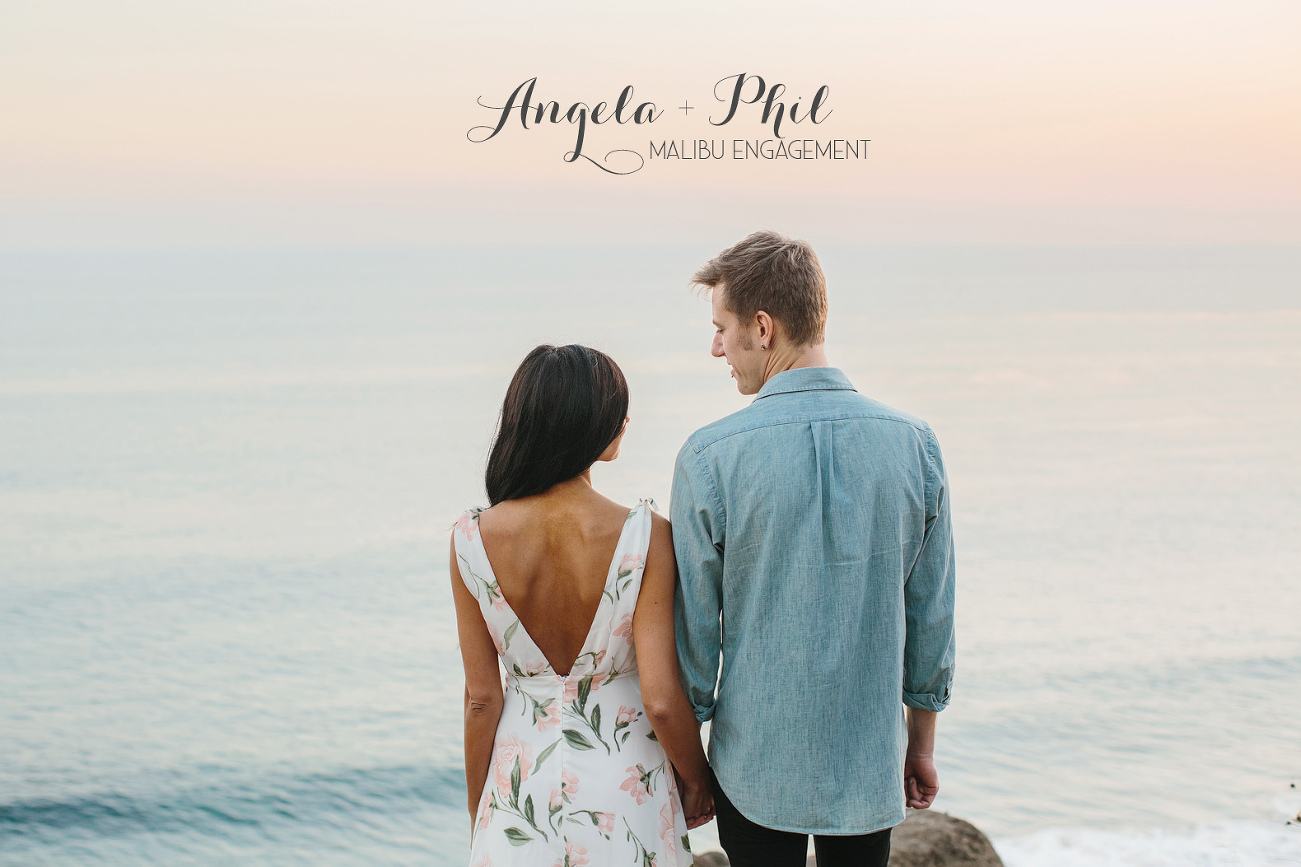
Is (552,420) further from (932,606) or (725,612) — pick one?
(932,606)

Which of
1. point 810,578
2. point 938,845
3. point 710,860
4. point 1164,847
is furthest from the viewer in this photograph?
point 1164,847

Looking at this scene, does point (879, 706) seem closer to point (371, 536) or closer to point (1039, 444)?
point (371, 536)

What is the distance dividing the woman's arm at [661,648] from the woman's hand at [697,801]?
15 cm

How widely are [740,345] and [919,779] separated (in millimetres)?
826

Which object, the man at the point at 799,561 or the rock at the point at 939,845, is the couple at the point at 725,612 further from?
the rock at the point at 939,845

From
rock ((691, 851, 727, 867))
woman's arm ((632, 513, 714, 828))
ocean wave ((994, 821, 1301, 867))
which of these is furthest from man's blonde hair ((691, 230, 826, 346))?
ocean wave ((994, 821, 1301, 867))

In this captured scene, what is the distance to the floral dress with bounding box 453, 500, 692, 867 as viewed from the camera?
1723 millimetres

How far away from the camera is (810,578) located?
1512 mm

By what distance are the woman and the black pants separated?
14 cm

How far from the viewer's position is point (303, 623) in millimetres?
9289

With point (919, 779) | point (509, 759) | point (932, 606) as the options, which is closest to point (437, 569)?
point (509, 759)

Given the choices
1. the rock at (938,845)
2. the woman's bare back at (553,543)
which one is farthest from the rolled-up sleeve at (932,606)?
the rock at (938,845)

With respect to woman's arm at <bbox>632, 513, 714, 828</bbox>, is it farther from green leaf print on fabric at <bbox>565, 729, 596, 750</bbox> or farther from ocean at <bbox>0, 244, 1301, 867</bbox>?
ocean at <bbox>0, 244, 1301, 867</bbox>

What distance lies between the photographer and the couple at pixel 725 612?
60.1 inches
